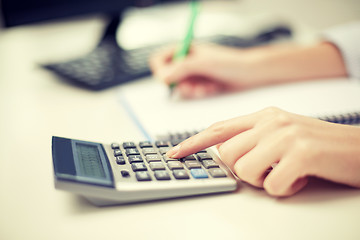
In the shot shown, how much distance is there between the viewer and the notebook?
0.47m

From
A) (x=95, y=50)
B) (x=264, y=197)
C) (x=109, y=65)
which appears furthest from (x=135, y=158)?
(x=95, y=50)

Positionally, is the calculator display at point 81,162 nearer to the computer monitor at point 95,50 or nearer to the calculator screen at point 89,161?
the calculator screen at point 89,161

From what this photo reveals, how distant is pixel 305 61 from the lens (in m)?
0.64

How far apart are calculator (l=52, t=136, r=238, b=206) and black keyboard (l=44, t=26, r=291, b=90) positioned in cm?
27

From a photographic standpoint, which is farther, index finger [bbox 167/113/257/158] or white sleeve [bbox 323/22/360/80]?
white sleeve [bbox 323/22/360/80]

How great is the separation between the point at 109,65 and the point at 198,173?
42 centimetres

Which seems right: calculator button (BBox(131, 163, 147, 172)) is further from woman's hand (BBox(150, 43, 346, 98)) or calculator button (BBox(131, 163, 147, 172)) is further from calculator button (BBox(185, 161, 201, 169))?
woman's hand (BBox(150, 43, 346, 98))

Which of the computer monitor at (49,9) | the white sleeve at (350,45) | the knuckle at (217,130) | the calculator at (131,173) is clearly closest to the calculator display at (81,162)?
the calculator at (131,173)

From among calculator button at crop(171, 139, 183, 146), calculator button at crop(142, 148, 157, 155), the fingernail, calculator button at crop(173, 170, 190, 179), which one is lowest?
calculator button at crop(173, 170, 190, 179)

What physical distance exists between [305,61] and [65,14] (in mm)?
456

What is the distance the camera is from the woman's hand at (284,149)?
11.8 inches

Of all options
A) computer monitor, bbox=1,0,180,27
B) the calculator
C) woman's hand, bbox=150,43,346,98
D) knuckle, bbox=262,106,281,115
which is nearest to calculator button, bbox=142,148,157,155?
the calculator

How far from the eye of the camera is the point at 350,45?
63 cm

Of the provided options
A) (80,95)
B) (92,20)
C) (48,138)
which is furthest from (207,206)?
(92,20)
